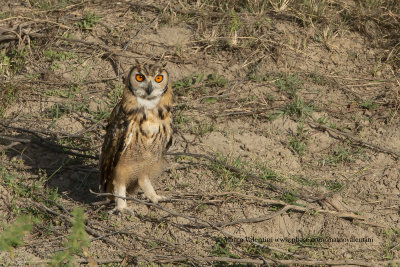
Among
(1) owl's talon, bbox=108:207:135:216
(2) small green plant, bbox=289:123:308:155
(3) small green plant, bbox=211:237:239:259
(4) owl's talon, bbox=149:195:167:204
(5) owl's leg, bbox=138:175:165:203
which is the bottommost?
(3) small green plant, bbox=211:237:239:259

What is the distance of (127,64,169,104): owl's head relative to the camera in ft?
14.1

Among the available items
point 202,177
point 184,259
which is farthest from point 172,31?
point 184,259

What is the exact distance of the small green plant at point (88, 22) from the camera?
251 inches

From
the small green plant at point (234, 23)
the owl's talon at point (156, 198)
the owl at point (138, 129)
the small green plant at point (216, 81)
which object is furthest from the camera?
the small green plant at point (234, 23)

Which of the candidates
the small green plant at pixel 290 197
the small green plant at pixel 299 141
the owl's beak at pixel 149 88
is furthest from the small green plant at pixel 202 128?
the owl's beak at pixel 149 88

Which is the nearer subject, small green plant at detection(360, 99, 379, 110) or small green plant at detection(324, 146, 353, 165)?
small green plant at detection(324, 146, 353, 165)

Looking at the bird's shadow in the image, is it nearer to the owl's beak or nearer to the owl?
the owl

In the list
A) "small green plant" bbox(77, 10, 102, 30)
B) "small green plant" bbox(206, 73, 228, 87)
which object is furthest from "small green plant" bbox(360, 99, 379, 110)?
"small green plant" bbox(77, 10, 102, 30)

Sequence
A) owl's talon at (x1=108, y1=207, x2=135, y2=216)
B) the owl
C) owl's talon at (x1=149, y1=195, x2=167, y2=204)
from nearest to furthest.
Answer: the owl → owl's talon at (x1=108, y1=207, x2=135, y2=216) → owl's talon at (x1=149, y1=195, x2=167, y2=204)

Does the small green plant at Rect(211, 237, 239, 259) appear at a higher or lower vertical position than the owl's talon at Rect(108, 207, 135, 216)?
lower

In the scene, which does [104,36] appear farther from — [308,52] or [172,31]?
[308,52]

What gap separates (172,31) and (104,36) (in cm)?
78

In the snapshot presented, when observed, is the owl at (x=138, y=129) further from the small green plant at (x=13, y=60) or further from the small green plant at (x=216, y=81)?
the small green plant at (x=13, y=60)

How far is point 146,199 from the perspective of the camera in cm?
495
